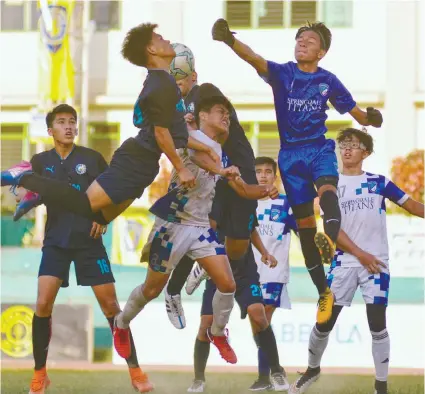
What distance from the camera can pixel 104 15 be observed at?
819 inches

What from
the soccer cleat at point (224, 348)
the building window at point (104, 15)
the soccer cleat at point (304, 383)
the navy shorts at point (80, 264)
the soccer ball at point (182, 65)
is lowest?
the soccer cleat at point (304, 383)

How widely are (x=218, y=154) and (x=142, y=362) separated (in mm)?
5798

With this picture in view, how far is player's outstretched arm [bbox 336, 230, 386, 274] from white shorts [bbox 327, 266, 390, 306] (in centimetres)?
5

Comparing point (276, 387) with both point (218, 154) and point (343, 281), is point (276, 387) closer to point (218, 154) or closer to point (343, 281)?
point (343, 281)

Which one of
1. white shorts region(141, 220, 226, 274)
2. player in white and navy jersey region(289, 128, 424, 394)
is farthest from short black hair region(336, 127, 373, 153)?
white shorts region(141, 220, 226, 274)

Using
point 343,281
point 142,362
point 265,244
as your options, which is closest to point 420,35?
point 142,362

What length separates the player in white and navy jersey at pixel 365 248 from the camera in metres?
8.53

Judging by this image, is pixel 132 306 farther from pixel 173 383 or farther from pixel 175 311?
pixel 173 383

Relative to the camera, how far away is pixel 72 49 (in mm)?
20516

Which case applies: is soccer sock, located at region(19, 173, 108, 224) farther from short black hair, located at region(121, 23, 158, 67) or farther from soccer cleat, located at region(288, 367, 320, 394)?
soccer cleat, located at region(288, 367, 320, 394)

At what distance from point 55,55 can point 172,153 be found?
44.6 ft

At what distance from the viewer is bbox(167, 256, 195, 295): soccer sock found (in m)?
8.58

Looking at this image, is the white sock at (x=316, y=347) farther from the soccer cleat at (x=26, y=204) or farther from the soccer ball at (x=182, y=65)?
the soccer cleat at (x=26, y=204)

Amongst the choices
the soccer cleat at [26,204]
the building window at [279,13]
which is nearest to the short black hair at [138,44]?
the soccer cleat at [26,204]
